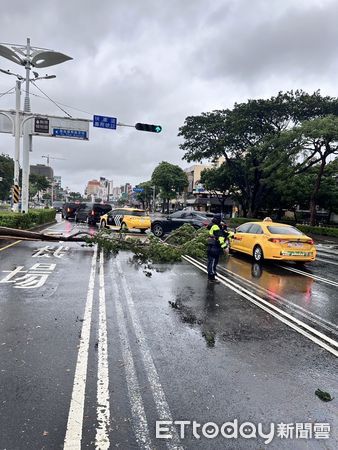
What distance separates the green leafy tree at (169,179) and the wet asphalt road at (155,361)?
70.8 metres

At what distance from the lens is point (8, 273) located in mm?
8891

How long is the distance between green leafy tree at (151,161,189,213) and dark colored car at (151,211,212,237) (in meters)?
56.6

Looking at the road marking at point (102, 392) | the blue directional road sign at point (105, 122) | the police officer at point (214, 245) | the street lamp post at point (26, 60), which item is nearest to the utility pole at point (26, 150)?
the street lamp post at point (26, 60)

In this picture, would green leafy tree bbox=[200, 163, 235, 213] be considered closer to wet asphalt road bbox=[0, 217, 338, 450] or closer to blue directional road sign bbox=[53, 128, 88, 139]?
blue directional road sign bbox=[53, 128, 88, 139]

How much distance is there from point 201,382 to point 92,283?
4.92m

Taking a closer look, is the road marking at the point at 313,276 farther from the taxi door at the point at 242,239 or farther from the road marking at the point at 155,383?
the road marking at the point at 155,383

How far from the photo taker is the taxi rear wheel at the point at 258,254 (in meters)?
12.3

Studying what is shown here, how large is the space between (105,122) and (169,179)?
55.9 m

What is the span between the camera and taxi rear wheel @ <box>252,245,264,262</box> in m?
12.3

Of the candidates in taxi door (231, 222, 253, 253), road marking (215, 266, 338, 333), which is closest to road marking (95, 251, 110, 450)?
road marking (215, 266, 338, 333)

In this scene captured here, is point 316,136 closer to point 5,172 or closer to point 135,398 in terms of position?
point 135,398

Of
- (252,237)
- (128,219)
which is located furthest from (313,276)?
(128,219)

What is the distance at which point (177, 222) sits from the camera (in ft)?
67.7

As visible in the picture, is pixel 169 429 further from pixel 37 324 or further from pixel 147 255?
pixel 147 255
